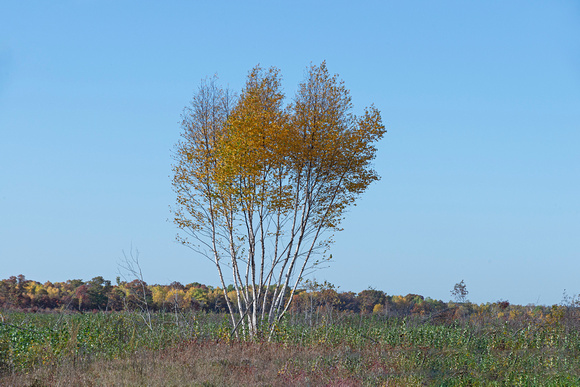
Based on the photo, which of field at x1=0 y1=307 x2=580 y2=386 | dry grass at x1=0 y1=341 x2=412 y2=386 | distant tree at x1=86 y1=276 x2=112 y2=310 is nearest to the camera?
dry grass at x1=0 y1=341 x2=412 y2=386

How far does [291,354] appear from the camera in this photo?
12.5 m

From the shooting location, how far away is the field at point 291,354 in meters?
10.3

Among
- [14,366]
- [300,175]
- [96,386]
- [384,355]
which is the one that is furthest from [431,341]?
[14,366]

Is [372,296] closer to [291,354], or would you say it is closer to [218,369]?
[291,354]

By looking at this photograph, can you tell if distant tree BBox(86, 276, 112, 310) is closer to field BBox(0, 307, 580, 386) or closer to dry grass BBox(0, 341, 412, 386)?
field BBox(0, 307, 580, 386)

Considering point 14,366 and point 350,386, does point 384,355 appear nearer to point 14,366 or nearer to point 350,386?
point 350,386

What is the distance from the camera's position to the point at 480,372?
11.8m

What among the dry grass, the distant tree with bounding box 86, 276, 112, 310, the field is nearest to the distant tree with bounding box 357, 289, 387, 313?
the distant tree with bounding box 86, 276, 112, 310

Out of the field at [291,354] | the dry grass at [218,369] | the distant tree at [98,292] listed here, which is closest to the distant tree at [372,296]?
the distant tree at [98,292]

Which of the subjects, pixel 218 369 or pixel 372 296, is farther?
pixel 372 296

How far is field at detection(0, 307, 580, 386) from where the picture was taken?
10312 millimetres

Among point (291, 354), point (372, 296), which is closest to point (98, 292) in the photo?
point (372, 296)

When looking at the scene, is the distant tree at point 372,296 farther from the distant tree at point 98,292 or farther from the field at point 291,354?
the field at point 291,354

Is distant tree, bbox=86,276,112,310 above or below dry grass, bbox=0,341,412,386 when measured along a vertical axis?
above
